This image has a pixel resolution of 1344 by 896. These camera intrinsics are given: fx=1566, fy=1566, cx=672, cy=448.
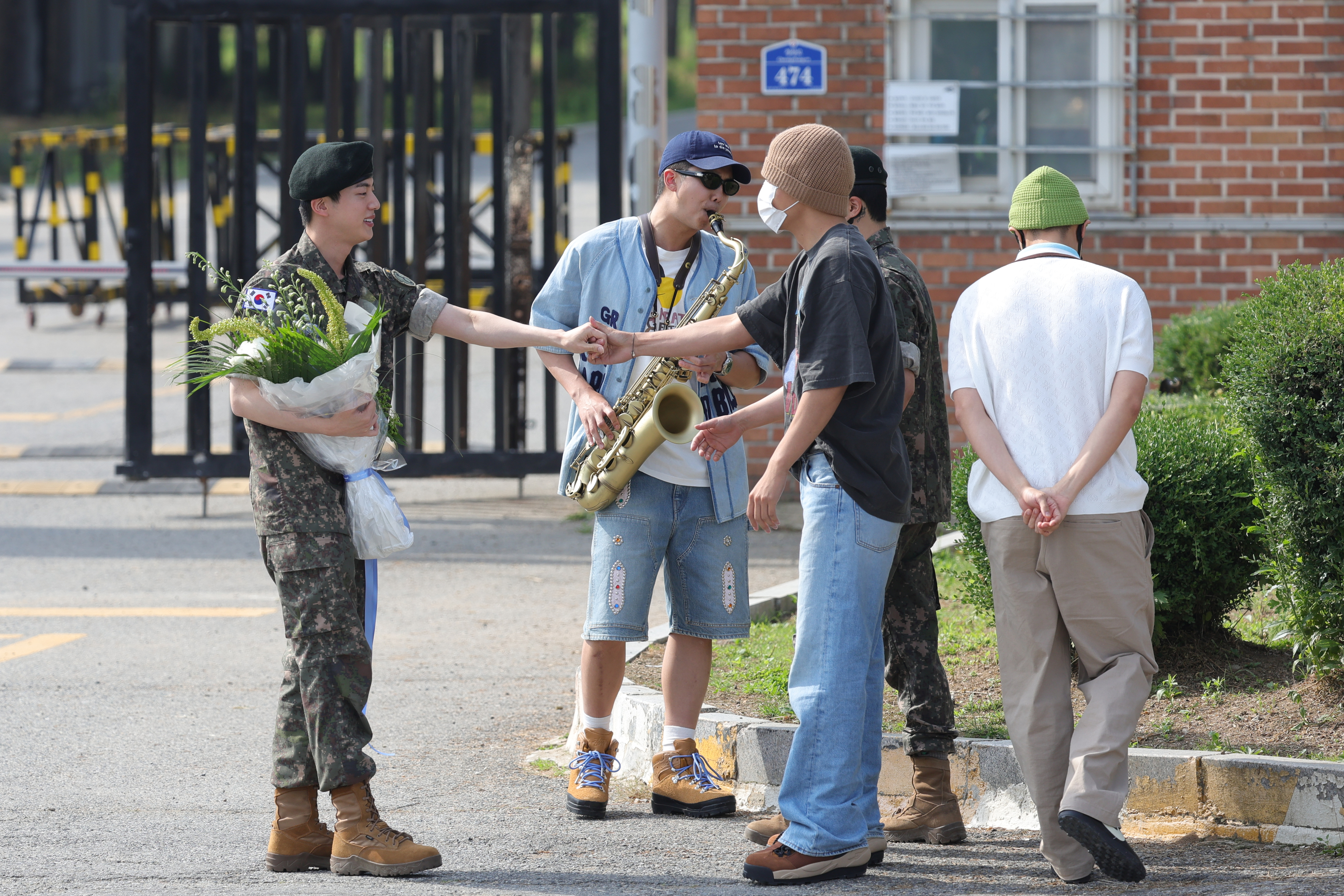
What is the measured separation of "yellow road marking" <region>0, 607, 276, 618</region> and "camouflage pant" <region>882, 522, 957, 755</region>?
A: 4041 mm

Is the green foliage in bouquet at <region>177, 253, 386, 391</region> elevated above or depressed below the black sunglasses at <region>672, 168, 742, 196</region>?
below

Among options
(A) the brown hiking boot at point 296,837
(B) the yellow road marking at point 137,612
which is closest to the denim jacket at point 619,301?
(A) the brown hiking boot at point 296,837

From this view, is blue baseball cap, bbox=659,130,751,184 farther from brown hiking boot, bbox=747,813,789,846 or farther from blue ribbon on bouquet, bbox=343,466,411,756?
brown hiking boot, bbox=747,813,789,846

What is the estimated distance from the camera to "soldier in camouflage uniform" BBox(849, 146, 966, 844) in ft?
14.8

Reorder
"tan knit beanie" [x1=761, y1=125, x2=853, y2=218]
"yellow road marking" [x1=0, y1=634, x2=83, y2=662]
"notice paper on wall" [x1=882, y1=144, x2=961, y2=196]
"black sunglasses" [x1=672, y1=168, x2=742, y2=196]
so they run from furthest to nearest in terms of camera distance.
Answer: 1. "notice paper on wall" [x1=882, y1=144, x2=961, y2=196]
2. "yellow road marking" [x1=0, y1=634, x2=83, y2=662]
3. "black sunglasses" [x1=672, y1=168, x2=742, y2=196]
4. "tan knit beanie" [x1=761, y1=125, x2=853, y2=218]

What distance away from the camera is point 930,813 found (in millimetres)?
4523

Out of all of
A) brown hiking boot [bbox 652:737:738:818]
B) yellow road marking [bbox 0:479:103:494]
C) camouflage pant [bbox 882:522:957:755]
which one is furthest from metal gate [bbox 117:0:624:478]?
camouflage pant [bbox 882:522:957:755]

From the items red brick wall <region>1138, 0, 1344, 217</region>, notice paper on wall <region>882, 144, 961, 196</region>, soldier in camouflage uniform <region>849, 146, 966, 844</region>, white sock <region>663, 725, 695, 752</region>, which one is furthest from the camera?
notice paper on wall <region>882, 144, 961, 196</region>

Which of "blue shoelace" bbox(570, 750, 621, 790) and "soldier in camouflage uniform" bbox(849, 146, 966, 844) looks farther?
"blue shoelace" bbox(570, 750, 621, 790)

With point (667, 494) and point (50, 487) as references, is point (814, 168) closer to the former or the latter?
point (667, 494)

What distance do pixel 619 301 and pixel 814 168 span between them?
988 millimetres

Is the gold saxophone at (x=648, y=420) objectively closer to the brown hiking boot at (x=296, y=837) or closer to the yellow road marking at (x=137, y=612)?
the brown hiking boot at (x=296, y=837)

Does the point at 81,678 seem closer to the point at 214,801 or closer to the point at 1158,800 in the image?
the point at 214,801

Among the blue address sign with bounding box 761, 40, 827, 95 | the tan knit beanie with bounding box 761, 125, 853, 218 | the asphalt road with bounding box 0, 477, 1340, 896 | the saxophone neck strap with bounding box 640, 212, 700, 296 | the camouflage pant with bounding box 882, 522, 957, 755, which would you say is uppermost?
the blue address sign with bounding box 761, 40, 827, 95
